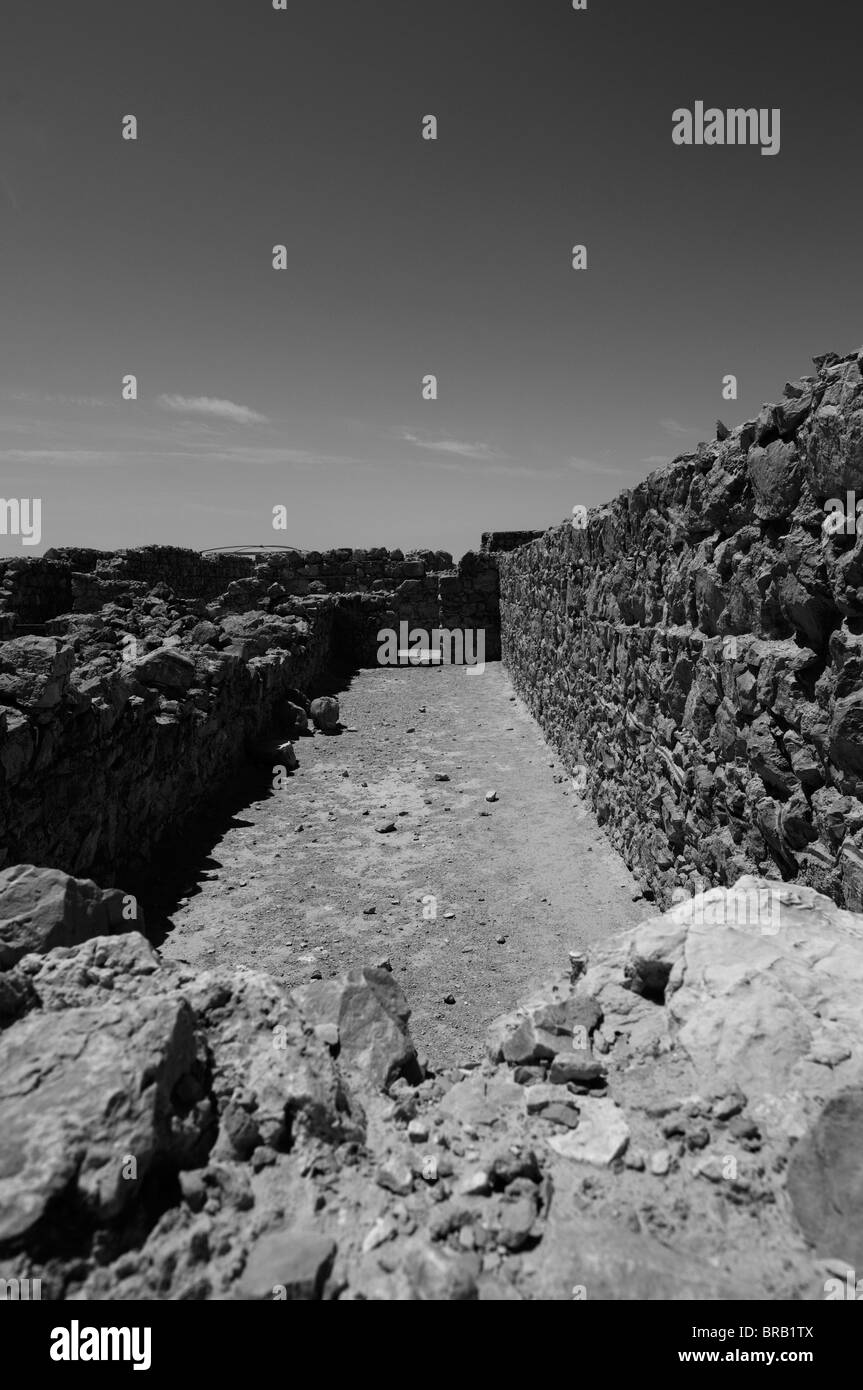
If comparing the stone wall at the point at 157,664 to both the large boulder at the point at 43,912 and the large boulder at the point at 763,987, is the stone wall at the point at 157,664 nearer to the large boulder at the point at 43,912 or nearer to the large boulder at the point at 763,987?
the large boulder at the point at 43,912

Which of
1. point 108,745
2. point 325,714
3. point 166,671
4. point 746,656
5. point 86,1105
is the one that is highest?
point 746,656

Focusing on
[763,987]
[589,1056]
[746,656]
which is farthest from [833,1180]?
[746,656]

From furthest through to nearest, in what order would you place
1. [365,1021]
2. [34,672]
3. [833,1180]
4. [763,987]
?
[34,672]
[365,1021]
[763,987]
[833,1180]

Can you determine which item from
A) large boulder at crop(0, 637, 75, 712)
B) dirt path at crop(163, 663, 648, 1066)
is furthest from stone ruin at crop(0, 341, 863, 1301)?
dirt path at crop(163, 663, 648, 1066)

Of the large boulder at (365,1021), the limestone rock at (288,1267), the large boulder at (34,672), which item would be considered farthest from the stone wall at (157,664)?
the limestone rock at (288,1267)

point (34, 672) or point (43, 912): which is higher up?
point (34, 672)

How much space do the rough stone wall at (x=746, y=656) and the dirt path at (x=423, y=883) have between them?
68 cm

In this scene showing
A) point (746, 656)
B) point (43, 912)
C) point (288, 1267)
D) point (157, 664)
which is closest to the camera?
point (288, 1267)

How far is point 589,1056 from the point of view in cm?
250

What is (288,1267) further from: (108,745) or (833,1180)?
(108,745)

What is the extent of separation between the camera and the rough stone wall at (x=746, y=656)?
283 centimetres

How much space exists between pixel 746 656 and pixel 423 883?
3.31 meters
